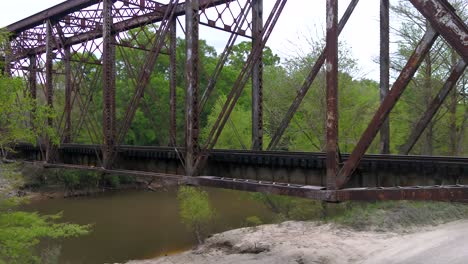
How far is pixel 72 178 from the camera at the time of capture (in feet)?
112

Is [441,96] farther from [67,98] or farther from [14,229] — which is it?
[67,98]

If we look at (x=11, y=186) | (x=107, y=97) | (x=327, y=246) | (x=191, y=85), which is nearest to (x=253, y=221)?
→ (x=327, y=246)

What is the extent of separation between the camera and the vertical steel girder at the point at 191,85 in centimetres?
1026

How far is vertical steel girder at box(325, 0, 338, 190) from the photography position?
265 inches

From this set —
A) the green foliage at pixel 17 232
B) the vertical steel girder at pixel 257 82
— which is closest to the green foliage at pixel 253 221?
the vertical steel girder at pixel 257 82

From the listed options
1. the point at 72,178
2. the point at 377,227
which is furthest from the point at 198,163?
the point at 72,178

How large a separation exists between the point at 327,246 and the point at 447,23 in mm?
Answer: 9750

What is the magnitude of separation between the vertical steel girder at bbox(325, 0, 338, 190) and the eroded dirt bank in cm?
560

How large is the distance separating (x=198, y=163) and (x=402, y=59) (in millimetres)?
11974

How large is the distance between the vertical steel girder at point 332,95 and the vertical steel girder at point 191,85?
4.25 metres

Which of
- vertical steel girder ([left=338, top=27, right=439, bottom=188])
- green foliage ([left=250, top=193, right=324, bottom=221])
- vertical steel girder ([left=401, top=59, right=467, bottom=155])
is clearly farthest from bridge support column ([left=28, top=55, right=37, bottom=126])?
vertical steel girder ([left=338, top=27, right=439, bottom=188])

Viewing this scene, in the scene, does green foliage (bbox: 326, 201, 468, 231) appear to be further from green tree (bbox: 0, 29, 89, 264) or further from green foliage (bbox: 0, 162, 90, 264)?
green tree (bbox: 0, 29, 89, 264)

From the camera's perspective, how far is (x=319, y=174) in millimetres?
9078

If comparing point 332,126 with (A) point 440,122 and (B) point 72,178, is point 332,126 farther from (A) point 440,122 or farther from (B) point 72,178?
(B) point 72,178
